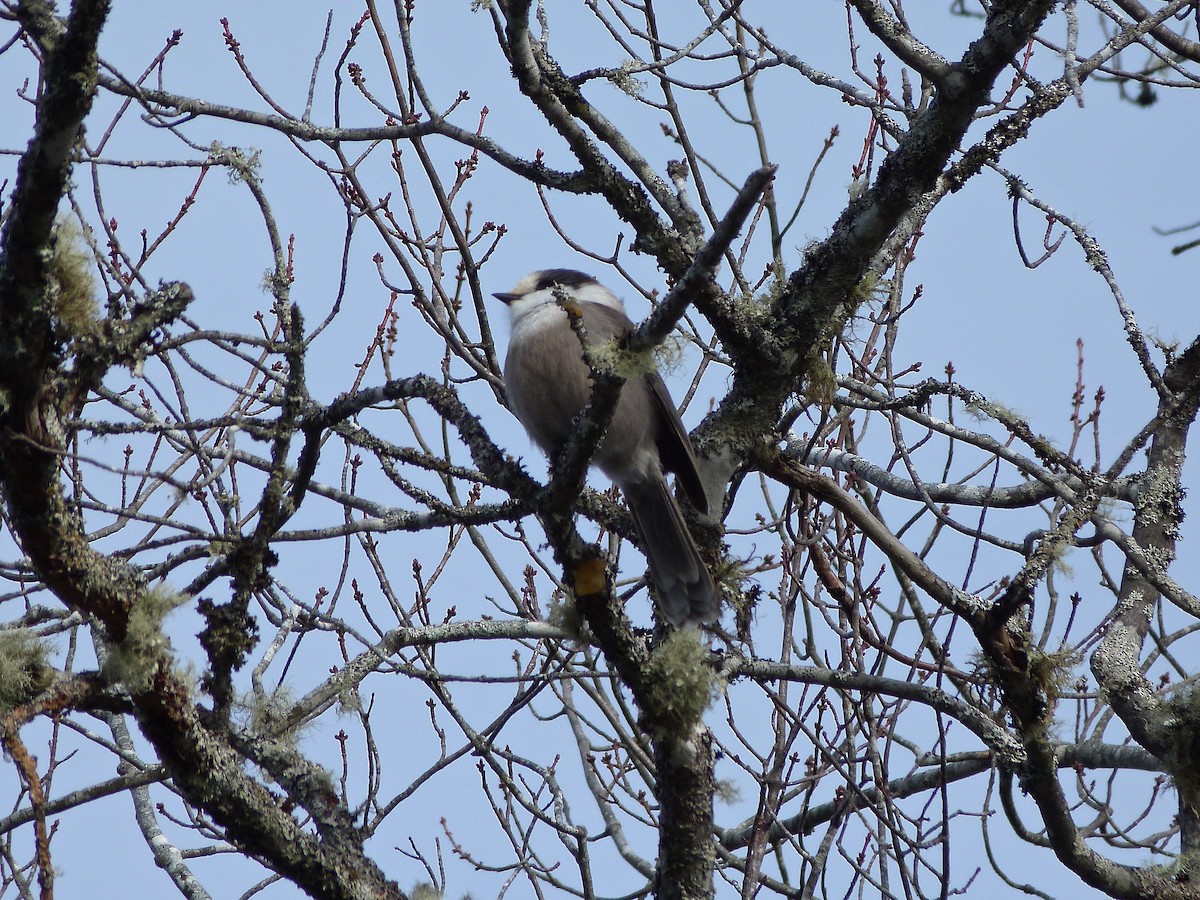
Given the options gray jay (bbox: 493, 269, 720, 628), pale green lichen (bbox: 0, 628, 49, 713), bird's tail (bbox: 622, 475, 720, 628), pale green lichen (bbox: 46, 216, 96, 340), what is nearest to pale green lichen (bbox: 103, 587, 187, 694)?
pale green lichen (bbox: 0, 628, 49, 713)

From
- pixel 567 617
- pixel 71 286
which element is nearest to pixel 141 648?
pixel 71 286

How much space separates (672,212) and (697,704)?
1326 millimetres

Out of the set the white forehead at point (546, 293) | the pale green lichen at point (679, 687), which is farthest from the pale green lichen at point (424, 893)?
the white forehead at point (546, 293)

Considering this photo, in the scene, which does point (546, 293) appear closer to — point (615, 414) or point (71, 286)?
point (615, 414)

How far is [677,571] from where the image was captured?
10.4 feet

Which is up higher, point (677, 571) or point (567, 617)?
point (677, 571)

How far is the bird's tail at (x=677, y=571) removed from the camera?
3.12 m

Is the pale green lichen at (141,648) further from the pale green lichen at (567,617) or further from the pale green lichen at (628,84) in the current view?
the pale green lichen at (628,84)

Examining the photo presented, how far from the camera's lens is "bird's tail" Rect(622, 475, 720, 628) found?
3117 mm

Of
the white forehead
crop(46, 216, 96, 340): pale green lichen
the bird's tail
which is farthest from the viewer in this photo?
the white forehead

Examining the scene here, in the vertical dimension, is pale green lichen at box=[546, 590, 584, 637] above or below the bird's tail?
below

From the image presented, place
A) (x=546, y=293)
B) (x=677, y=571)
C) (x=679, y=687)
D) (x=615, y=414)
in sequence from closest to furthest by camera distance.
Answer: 1. (x=679, y=687)
2. (x=677, y=571)
3. (x=615, y=414)
4. (x=546, y=293)

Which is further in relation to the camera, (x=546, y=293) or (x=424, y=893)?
(x=546, y=293)

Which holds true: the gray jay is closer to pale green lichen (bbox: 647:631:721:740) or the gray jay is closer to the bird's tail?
the bird's tail
